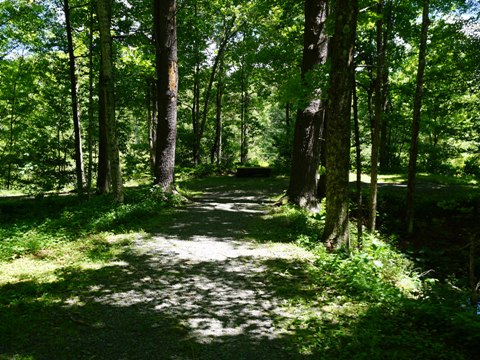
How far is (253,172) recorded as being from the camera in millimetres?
23812

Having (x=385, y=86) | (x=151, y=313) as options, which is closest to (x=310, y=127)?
(x=151, y=313)

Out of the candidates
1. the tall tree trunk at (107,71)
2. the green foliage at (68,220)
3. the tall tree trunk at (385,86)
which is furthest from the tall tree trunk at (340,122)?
the tall tree trunk at (107,71)

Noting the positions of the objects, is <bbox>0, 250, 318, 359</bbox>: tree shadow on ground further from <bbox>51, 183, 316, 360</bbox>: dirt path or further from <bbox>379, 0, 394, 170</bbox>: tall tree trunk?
<bbox>379, 0, 394, 170</bbox>: tall tree trunk

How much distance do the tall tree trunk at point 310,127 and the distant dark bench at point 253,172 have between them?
12.3 m

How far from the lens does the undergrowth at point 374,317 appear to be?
12.0 ft

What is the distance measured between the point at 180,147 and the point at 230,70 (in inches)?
300

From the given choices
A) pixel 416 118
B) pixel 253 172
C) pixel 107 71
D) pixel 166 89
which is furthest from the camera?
pixel 253 172

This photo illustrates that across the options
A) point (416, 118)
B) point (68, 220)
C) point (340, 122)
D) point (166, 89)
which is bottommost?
point (68, 220)

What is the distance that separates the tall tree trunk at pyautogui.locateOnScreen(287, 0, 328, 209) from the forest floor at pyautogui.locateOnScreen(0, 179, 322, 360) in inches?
148

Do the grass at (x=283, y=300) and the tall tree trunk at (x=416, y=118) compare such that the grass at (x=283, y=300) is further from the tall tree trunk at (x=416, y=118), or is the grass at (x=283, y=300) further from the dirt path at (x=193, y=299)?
the tall tree trunk at (x=416, y=118)

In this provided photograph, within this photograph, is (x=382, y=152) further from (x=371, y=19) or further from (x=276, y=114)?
(x=276, y=114)

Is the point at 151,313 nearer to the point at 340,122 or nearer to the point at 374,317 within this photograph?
the point at 374,317

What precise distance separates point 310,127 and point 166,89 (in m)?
5.12

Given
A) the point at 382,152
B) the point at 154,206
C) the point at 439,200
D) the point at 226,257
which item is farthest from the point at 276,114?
the point at 226,257
